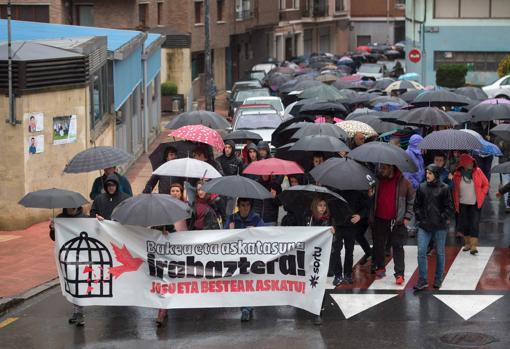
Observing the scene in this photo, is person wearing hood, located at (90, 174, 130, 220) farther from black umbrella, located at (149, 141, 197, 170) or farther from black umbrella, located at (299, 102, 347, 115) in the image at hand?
black umbrella, located at (299, 102, 347, 115)

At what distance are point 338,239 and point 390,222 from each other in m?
0.87

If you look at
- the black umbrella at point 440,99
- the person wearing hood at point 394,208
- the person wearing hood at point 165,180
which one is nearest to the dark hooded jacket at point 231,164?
the person wearing hood at point 165,180

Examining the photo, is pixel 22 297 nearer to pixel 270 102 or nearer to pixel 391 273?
pixel 391 273

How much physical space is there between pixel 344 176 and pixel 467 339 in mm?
3057

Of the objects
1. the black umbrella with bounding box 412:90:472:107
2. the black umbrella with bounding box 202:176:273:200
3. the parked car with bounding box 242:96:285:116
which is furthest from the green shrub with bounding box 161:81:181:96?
the black umbrella with bounding box 202:176:273:200

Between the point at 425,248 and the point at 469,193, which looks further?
the point at 469,193

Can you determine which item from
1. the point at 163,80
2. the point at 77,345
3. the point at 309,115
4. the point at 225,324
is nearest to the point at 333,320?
the point at 225,324

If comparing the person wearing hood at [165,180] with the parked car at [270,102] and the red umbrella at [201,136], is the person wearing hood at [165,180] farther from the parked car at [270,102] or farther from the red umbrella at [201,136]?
the parked car at [270,102]

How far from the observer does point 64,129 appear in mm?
19984

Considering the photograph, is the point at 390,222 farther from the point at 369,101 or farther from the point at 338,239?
the point at 369,101

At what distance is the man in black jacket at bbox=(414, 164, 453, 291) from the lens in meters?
13.8

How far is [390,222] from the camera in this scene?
48.1 ft

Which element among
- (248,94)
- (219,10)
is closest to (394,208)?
(248,94)

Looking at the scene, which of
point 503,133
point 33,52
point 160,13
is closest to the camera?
point 503,133
